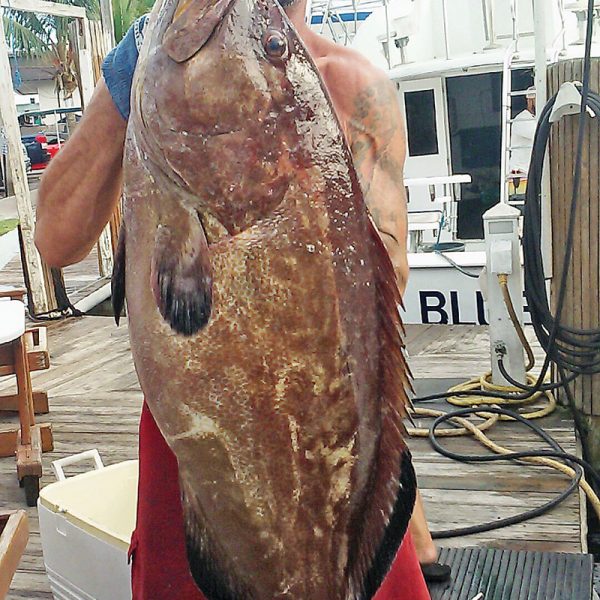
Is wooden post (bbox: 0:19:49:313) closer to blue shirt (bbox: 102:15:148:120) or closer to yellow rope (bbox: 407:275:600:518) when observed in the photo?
yellow rope (bbox: 407:275:600:518)

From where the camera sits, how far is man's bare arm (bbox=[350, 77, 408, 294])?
1870 millimetres

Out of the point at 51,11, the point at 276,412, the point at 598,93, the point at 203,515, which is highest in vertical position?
the point at 51,11

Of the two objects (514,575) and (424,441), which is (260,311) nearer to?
(514,575)

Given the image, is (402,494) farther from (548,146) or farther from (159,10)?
(548,146)

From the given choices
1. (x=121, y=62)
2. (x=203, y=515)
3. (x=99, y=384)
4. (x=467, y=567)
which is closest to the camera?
(x=203, y=515)

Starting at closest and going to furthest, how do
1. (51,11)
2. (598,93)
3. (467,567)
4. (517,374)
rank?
(467,567) → (598,93) → (517,374) → (51,11)

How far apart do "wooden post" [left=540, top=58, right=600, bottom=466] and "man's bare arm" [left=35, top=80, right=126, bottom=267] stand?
3764mm

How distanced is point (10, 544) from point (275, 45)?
4.17 feet

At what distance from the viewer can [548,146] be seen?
5.05 metres

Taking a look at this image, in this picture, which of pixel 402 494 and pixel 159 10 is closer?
pixel 159 10

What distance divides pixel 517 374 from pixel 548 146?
4.96 ft

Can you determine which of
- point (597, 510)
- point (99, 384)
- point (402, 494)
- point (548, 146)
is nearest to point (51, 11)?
point (99, 384)

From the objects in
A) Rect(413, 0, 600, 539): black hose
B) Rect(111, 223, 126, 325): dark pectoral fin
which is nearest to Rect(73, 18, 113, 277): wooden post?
Rect(413, 0, 600, 539): black hose

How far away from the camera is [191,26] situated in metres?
1.23
